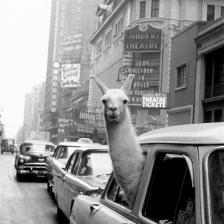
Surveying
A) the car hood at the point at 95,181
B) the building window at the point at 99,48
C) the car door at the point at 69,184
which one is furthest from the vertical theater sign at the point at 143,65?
the car hood at the point at 95,181

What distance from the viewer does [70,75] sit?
11275cm

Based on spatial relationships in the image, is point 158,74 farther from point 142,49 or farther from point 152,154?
point 152,154

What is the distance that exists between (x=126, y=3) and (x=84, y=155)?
50996 mm

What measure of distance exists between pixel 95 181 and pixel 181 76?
21.9 metres

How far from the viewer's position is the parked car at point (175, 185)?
284cm

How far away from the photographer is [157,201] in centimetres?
373

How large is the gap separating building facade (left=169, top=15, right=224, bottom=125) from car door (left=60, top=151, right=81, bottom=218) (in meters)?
15.0

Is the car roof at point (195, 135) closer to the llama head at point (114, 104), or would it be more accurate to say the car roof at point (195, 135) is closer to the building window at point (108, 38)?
the llama head at point (114, 104)

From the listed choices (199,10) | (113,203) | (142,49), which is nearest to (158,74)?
(142,49)

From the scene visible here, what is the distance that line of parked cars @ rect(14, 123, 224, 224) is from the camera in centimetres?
284

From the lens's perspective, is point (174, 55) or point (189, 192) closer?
point (189, 192)

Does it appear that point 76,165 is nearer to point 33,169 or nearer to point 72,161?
point 72,161

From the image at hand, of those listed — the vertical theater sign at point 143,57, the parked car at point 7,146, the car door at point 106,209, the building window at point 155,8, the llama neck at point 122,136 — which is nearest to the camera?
the car door at point 106,209

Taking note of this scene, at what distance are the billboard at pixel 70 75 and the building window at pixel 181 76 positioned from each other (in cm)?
8316
